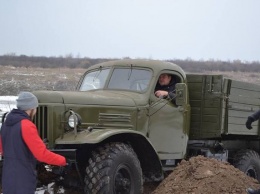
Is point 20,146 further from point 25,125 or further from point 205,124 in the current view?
point 205,124

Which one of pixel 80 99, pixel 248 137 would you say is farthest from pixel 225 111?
pixel 80 99

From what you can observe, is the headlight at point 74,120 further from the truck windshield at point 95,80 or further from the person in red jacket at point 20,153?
the truck windshield at point 95,80

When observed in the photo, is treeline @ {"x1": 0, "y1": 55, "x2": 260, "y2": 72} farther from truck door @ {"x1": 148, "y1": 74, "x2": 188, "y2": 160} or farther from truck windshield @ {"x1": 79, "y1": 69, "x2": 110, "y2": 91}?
truck door @ {"x1": 148, "y1": 74, "x2": 188, "y2": 160}

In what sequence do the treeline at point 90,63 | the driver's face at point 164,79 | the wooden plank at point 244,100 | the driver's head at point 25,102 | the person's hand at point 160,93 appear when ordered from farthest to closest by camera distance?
the treeline at point 90,63 → the wooden plank at point 244,100 → the driver's face at point 164,79 → the person's hand at point 160,93 → the driver's head at point 25,102

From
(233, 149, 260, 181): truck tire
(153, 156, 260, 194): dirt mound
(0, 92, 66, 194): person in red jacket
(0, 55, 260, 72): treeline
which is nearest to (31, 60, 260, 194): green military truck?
(233, 149, 260, 181): truck tire

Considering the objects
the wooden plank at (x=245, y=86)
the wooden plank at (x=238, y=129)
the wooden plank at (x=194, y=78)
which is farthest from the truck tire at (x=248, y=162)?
the wooden plank at (x=194, y=78)

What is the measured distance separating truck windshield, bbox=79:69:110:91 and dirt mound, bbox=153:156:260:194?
72.0 inches

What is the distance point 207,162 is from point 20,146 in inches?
118

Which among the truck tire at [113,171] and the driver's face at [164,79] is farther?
the driver's face at [164,79]

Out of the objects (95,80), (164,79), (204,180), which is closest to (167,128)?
(164,79)

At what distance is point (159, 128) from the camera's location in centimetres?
678

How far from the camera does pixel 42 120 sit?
5.48 meters

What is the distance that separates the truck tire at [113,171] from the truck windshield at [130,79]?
4.27 ft

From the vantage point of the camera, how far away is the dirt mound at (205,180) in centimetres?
581
